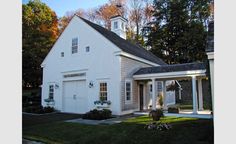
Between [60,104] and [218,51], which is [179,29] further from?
[218,51]

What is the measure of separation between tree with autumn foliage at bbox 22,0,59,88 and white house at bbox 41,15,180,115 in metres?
7.73

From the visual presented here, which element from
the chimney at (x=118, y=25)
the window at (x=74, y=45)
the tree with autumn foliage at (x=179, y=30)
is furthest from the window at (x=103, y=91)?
the tree with autumn foliage at (x=179, y=30)

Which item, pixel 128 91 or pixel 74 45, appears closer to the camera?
pixel 128 91

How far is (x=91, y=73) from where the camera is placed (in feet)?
40.1

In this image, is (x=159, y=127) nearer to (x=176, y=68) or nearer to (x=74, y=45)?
(x=176, y=68)

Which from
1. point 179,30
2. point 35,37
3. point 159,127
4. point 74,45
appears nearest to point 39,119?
Result: point 74,45

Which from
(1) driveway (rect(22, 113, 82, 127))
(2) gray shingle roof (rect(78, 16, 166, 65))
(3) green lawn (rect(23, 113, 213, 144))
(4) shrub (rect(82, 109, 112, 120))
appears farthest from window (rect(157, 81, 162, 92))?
(3) green lawn (rect(23, 113, 213, 144))

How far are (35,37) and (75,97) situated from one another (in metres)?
12.2

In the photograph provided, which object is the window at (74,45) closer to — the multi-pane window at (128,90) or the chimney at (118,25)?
the multi-pane window at (128,90)

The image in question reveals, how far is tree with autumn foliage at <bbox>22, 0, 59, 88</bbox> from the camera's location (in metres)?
21.6

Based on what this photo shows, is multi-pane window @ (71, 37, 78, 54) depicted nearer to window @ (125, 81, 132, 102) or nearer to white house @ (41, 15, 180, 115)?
white house @ (41, 15, 180, 115)

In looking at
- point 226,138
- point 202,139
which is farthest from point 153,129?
point 226,138

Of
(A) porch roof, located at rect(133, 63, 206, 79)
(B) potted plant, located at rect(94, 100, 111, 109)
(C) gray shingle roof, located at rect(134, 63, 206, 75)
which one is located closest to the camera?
(A) porch roof, located at rect(133, 63, 206, 79)

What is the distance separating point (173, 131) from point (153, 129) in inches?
25.2
